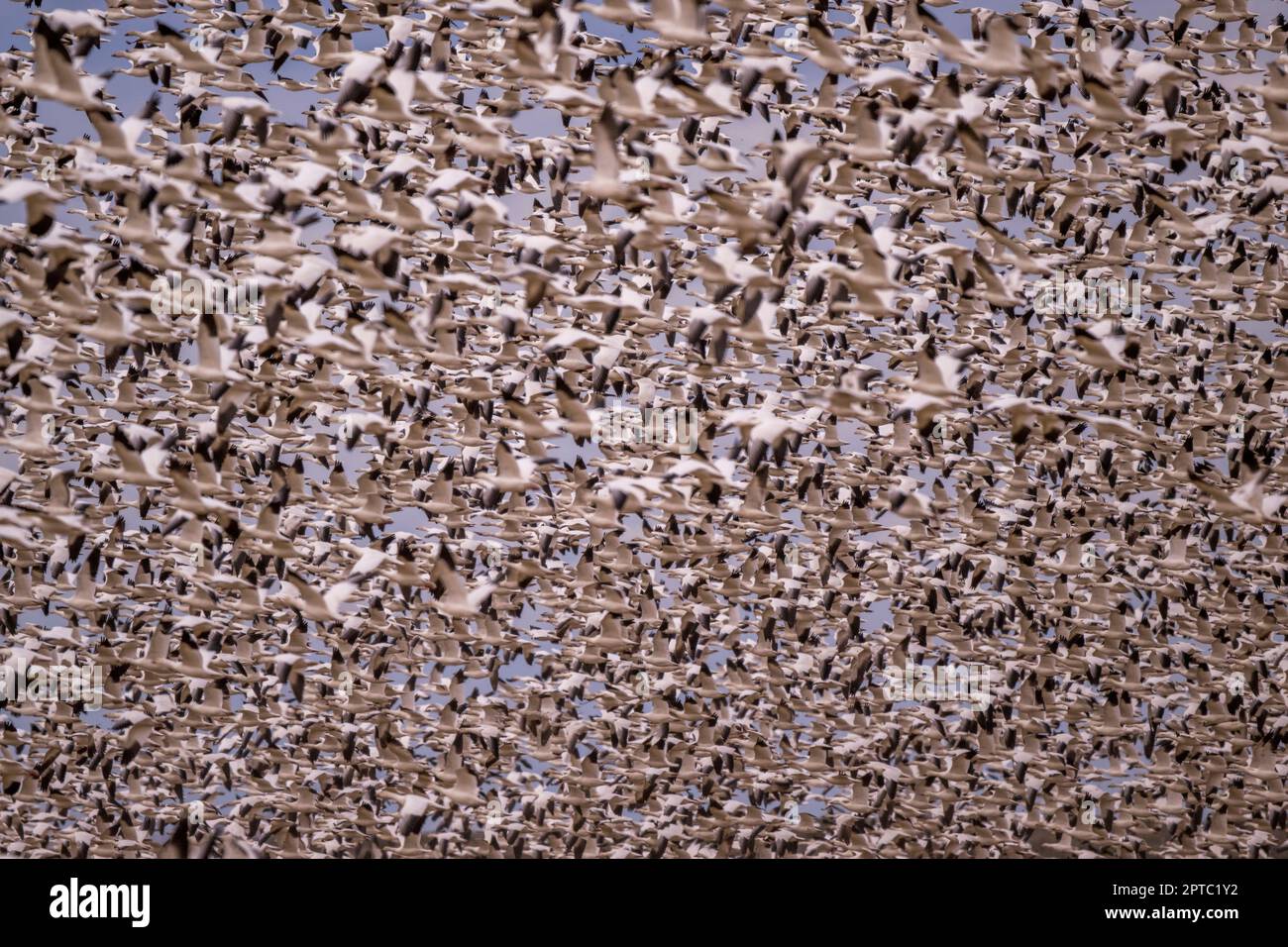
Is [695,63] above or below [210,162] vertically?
above

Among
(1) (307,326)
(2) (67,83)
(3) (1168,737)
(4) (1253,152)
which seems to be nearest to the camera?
(2) (67,83)

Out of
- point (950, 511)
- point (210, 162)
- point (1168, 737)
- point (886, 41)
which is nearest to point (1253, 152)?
point (886, 41)

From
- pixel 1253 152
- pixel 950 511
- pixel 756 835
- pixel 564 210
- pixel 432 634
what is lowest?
pixel 756 835

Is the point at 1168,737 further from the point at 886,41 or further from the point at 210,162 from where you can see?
the point at 210,162

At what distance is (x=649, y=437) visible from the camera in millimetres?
29750

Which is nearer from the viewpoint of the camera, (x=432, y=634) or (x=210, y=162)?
(x=210, y=162)

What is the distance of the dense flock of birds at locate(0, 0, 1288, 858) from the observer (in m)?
24.3

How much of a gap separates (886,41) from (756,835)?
1505cm

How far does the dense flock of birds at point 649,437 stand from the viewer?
79.6 feet

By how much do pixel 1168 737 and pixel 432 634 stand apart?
609 inches

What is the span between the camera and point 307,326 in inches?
942

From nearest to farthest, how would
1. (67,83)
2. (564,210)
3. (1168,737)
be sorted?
(67,83)
(564,210)
(1168,737)

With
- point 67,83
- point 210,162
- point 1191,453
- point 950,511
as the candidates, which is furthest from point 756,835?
point 67,83

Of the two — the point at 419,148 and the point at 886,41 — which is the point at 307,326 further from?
the point at 886,41
